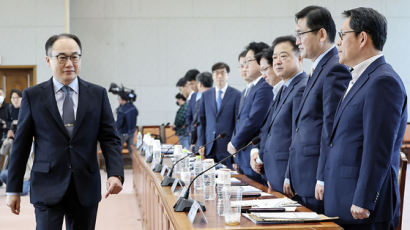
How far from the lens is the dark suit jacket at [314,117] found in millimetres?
2441

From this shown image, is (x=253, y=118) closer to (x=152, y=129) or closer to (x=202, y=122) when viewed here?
(x=202, y=122)

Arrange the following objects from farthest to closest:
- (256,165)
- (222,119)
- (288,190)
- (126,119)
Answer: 1. (126,119)
2. (222,119)
3. (256,165)
4. (288,190)

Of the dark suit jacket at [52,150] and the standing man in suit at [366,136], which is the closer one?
the standing man in suit at [366,136]

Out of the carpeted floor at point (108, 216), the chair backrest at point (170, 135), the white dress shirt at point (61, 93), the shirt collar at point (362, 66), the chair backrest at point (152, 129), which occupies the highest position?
the shirt collar at point (362, 66)

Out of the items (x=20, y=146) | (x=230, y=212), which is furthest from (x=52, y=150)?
(x=230, y=212)

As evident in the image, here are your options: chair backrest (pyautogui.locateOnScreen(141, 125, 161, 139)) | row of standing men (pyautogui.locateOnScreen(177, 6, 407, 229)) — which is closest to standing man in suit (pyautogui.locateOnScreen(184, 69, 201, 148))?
chair backrest (pyautogui.locateOnScreen(141, 125, 161, 139))

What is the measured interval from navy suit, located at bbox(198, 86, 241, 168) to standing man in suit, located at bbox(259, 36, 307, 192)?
6.30ft

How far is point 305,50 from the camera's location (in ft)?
8.93

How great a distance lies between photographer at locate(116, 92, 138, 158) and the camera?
8.80m

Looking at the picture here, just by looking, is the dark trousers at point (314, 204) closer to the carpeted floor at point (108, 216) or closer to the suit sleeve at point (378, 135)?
the suit sleeve at point (378, 135)

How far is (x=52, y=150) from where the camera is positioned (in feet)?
7.64

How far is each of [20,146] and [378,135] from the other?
1.61 m

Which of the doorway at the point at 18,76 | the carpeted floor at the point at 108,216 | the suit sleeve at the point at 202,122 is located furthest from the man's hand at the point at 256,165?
the doorway at the point at 18,76

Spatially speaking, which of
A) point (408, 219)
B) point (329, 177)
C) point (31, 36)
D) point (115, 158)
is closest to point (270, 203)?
point (329, 177)
